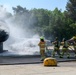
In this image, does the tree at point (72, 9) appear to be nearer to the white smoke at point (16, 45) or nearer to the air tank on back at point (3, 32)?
the white smoke at point (16, 45)

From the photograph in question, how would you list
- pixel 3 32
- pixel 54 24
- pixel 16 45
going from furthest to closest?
pixel 54 24
pixel 16 45
pixel 3 32

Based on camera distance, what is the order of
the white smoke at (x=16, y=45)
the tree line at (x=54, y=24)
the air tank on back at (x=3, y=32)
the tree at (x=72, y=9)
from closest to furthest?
the air tank on back at (x=3, y=32)
the white smoke at (x=16, y=45)
the tree line at (x=54, y=24)
the tree at (x=72, y=9)

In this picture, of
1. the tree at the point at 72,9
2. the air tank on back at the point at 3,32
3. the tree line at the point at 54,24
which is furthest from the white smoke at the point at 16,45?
the tree at the point at 72,9

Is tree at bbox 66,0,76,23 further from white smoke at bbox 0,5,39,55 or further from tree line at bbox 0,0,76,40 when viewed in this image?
white smoke at bbox 0,5,39,55

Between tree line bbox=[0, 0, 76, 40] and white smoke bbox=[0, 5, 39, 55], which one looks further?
tree line bbox=[0, 0, 76, 40]

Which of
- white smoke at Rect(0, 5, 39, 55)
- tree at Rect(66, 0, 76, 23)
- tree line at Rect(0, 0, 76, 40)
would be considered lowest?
white smoke at Rect(0, 5, 39, 55)

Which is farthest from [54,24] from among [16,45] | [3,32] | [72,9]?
[3,32]

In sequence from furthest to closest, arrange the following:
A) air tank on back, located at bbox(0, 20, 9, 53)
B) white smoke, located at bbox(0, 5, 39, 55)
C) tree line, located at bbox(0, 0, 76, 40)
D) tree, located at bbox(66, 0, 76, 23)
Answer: tree, located at bbox(66, 0, 76, 23)
tree line, located at bbox(0, 0, 76, 40)
white smoke, located at bbox(0, 5, 39, 55)
air tank on back, located at bbox(0, 20, 9, 53)

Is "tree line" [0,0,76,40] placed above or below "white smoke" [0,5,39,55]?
above

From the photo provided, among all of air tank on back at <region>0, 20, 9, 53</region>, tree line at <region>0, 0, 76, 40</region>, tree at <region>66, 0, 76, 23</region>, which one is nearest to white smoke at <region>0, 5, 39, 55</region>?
air tank on back at <region>0, 20, 9, 53</region>

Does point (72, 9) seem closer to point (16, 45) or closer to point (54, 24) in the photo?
point (54, 24)

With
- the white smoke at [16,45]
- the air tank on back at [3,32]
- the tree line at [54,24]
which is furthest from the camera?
the tree line at [54,24]

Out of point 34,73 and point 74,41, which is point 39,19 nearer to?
point 74,41

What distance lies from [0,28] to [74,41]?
278 inches
